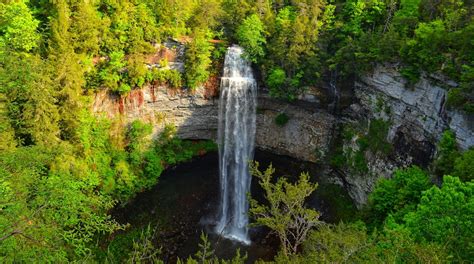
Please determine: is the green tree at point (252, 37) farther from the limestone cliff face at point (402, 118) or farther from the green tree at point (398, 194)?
the green tree at point (398, 194)

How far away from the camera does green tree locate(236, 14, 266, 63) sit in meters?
28.0

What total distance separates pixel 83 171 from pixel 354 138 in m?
20.3

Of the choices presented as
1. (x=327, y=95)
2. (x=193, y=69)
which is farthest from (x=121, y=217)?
(x=327, y=95)

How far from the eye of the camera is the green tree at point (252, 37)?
91.9ft

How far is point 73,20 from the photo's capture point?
24.3m

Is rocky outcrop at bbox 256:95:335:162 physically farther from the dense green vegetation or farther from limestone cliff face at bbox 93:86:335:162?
the dense green vegetation

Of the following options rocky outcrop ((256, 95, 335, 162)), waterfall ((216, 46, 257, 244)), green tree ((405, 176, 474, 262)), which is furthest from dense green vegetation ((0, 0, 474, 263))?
rocky outcrop ((256, 95, 335, 162))

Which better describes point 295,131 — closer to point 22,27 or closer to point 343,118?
point 343,118

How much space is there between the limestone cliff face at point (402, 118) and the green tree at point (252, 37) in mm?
8243

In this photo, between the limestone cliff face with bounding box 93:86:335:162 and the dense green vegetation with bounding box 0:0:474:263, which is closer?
the dense green vegetation with bounding box 0:0:474:263

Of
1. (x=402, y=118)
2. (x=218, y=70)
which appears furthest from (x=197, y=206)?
(x=402, y=118)

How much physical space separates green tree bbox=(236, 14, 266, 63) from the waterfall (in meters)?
0.93

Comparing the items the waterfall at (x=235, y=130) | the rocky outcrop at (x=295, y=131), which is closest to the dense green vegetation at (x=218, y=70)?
the waterfall at (x=235, y=130)

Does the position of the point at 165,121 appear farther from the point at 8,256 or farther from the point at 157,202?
the point at 8,256
